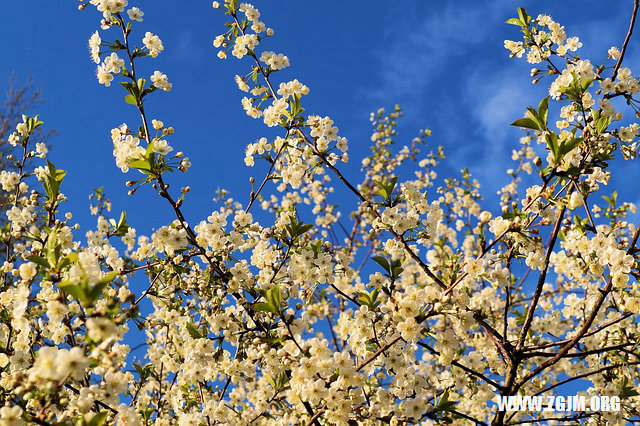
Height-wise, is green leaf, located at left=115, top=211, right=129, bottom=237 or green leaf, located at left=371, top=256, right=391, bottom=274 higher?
green leaf, located at left=115, top=211, right=129, bottom=237

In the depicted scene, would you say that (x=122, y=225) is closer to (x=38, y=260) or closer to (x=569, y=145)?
(x=38, y=260)

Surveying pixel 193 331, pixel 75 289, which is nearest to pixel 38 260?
pixel 75 289

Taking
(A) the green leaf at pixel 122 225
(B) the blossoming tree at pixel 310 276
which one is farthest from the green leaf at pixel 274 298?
(A) the green leaf at pixel 122 225

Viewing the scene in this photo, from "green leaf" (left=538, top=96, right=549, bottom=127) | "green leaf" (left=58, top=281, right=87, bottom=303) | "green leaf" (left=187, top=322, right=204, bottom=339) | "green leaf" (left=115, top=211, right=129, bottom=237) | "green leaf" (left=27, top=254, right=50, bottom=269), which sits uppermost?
"green leaf" (left=538, top=96, right=549, bottom=127)

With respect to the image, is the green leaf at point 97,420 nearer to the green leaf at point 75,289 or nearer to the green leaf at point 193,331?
the green leaf at point 75,289

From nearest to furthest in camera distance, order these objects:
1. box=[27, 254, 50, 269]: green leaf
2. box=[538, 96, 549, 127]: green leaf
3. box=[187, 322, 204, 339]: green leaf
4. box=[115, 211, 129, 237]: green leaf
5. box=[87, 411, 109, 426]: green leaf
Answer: box=[87, 411, 109, 426]: green leaf < box=[27, 254, 50, 269]: green leaf < box=[538, 96, 549, 127]: green leaf < box=[187, 322, 204, 339]: green leaf < box=[115, 211, 129, 237]: green leaf

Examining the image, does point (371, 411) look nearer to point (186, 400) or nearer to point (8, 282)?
point (186, 400)

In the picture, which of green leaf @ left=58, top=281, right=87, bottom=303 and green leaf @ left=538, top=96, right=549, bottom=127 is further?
green leaf @ left=538, top=96, right=549, bottom=127

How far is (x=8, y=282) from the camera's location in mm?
4551

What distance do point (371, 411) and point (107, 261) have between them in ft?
7.68

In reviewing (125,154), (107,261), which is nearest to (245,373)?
(107,261)

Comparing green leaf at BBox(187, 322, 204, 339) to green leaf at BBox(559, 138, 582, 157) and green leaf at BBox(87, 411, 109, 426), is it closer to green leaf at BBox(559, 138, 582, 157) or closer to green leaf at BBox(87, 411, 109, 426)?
green leaf at BBox(87, 411, 109, 426)

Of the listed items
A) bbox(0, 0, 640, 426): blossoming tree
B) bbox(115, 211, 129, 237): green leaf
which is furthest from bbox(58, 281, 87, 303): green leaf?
bbox(115, 211, 129, 237): green leaf

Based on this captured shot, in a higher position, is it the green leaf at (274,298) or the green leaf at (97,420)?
the green leaf at (274,298)
